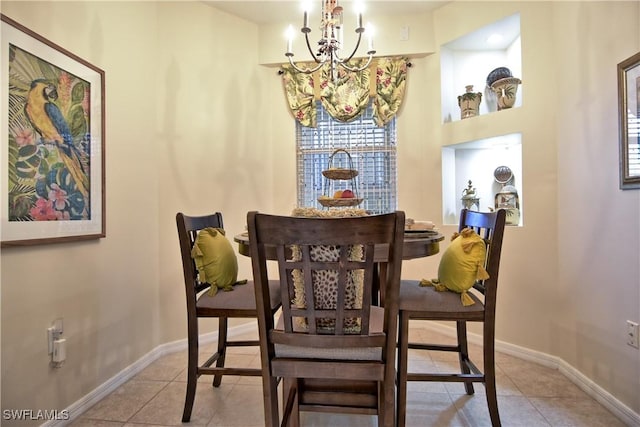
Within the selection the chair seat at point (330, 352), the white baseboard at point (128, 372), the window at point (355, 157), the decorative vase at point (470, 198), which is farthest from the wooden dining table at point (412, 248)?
the window at point (355, 157)

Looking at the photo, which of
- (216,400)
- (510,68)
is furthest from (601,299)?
(216,400)

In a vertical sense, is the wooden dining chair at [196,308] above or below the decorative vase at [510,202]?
below

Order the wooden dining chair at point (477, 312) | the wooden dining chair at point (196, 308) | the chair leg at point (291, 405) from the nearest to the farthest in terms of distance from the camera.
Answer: the chair leg at point (291, 405)
the wooden dining chair at point (477, 312)
the wooden dining chair at point (196, 308)

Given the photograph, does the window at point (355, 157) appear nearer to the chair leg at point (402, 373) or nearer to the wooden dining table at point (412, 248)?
the wooden dining table at point (412, 248)

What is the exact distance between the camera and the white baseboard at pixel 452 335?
1.62 meters

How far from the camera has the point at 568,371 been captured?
2.03 meters

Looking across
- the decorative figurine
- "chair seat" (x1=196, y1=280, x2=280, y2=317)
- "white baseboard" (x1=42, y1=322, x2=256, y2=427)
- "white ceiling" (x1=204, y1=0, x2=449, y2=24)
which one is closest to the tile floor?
"white baseboard" (x1=42, y1=322, x2=256, y2=427)

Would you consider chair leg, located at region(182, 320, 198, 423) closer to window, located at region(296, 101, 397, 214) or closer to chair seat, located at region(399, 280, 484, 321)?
chair seat, located at region(399, 280, 484, 321)

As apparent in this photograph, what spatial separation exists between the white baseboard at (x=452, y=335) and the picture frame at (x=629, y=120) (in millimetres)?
1076

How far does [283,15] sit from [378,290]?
2.38 meters

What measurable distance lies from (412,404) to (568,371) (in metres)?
1.05

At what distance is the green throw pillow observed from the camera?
63.6 inches

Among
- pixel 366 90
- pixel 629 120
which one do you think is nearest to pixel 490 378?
pixel 629 120

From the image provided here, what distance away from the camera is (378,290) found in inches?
84.3
